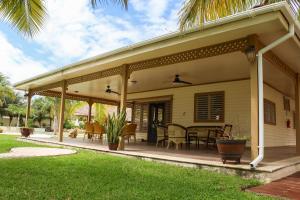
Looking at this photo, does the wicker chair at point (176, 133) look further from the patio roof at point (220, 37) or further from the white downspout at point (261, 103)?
the white downspout at point (261, 103)

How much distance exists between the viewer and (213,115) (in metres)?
11.4

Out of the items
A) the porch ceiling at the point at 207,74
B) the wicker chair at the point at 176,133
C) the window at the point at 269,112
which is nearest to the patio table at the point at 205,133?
the wicker chair at the point at 176,133

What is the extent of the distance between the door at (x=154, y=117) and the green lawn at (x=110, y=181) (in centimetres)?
759

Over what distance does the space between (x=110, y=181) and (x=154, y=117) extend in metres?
9.76

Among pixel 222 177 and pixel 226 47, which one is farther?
pixel 226 47

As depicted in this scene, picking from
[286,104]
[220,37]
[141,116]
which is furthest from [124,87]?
[286,104]

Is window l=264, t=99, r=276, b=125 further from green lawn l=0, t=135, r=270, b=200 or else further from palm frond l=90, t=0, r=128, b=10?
palm frond l=90, t=0, r=128, b=10

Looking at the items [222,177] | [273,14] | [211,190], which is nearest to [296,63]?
[273,14]

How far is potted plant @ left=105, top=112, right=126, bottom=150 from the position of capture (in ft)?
27.5

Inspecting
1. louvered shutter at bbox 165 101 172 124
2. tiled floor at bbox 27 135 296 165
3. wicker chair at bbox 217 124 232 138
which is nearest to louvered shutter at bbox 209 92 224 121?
wicker chair at bbox 217 124 232 138

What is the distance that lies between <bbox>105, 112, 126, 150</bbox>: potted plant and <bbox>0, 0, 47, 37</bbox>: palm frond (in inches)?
121

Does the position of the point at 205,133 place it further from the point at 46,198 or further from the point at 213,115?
the point at 46,198

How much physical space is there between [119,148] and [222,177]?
13.1ft

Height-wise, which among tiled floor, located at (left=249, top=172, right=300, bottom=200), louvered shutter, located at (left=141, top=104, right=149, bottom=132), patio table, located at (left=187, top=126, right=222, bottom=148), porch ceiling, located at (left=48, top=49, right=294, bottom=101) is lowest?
tiled floor, located at (left=249, top=172, right=300, bottom=200)
